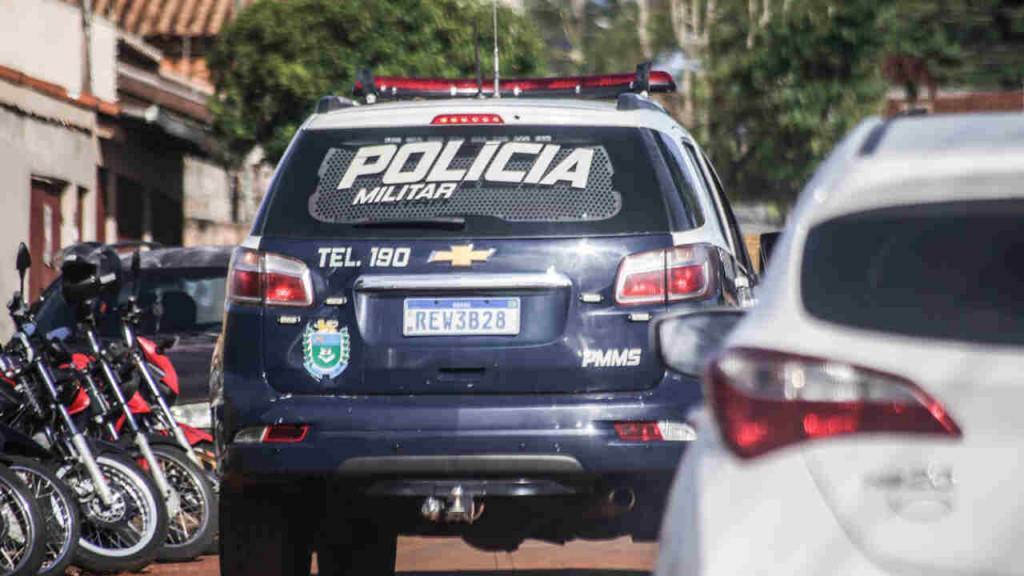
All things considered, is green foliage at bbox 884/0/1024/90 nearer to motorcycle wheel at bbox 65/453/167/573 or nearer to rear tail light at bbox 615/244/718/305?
motorcycle wheel at bbox 65/453/167/573

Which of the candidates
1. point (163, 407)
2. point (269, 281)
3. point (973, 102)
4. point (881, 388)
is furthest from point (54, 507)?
point (973, 102)

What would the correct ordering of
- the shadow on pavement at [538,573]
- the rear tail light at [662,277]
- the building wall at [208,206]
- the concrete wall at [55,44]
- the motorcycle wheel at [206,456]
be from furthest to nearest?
1. the building wall at [208,206]
2. the concrete wall at [55,44]
3. the motorcycle wheel at [206,456]
4. the shadow on pavement at [538,573]
5. the rear tail light at [662,277]

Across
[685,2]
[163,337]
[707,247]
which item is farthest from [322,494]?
[685,2]

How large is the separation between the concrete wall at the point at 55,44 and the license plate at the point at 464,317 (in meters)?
15.1

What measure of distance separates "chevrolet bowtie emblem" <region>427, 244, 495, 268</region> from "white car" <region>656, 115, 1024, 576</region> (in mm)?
2731

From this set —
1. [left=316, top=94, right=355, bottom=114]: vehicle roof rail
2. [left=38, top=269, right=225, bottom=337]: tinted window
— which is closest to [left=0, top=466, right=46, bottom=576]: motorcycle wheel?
[left=316, top=94, right=355, bottom=114]: vehicle roof rail

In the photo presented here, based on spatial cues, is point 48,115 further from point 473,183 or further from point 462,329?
point 462,329

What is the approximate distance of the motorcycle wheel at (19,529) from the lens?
30.5 feet

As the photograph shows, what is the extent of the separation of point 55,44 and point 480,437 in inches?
686

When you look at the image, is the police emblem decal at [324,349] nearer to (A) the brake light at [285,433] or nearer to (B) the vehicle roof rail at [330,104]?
(A) the brake light at [285,433]

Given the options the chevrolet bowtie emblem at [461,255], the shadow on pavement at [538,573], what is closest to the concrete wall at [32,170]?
the shadow on pavement at [538,573]

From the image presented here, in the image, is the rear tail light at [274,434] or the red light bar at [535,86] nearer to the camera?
the rear tail light at [274,434]

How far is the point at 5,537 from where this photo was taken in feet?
30.7

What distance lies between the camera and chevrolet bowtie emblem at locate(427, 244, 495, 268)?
6.44 meters
